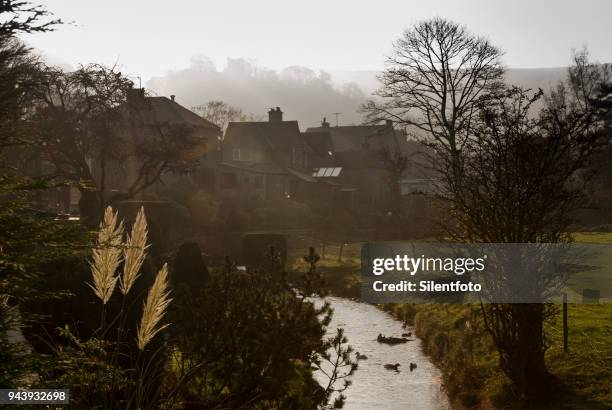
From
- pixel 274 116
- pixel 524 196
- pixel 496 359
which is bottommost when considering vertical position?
pixel 496 359

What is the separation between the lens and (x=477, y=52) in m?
32.4

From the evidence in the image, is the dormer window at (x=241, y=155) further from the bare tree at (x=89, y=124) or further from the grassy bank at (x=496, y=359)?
the grassy bank at (x=496, y=359)

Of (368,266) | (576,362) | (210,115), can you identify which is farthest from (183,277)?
(210,115)

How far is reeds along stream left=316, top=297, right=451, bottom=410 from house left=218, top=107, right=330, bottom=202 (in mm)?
33138

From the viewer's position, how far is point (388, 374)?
14.8 meters

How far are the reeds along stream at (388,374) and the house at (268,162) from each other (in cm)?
3314

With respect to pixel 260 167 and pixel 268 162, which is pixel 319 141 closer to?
pixel 268 162

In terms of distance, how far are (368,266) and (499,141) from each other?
1879cm

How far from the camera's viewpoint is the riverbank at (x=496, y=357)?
1114 centimetres

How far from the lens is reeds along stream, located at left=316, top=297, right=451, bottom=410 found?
12695 millimetres

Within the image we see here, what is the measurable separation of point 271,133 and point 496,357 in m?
55.9

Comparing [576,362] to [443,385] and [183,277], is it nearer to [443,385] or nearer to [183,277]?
[443,385]

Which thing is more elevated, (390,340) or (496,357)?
(496,357)

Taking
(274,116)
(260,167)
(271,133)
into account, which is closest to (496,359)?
(260,167)
